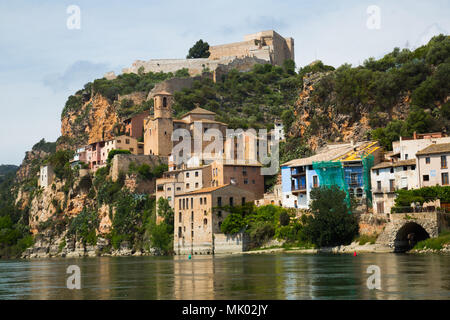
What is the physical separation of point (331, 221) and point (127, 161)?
41.6 m

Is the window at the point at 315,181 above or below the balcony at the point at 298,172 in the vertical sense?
below

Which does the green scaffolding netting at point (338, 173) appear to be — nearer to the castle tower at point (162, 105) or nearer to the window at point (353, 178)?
the window at point (353, 178)

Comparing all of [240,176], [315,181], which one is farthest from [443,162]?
[240,176]

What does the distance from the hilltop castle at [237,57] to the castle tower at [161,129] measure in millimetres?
40564

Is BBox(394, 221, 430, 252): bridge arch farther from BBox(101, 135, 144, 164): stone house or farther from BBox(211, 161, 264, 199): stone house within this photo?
BBox(101, 135, 144, 164): stone house

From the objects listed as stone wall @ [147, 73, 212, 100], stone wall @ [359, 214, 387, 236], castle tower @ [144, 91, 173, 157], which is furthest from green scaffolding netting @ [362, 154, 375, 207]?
stone wall @ [147, 73, 212, 100]

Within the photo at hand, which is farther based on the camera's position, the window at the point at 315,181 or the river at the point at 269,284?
the window at the point at 315,181

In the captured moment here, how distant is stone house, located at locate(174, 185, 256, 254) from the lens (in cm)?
7031

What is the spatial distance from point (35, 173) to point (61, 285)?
9647 cm

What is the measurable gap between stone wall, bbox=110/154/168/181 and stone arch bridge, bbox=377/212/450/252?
44.8 metres

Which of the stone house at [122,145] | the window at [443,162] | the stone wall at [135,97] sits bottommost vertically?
the window at [443,162]

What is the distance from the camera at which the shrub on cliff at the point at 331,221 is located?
5734 centimetres

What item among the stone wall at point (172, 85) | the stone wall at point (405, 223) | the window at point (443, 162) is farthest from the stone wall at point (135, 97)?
the stone wall at point (405, 223)

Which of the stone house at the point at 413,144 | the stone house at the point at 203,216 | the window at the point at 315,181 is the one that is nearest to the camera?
the stone house at the point at 413,144
